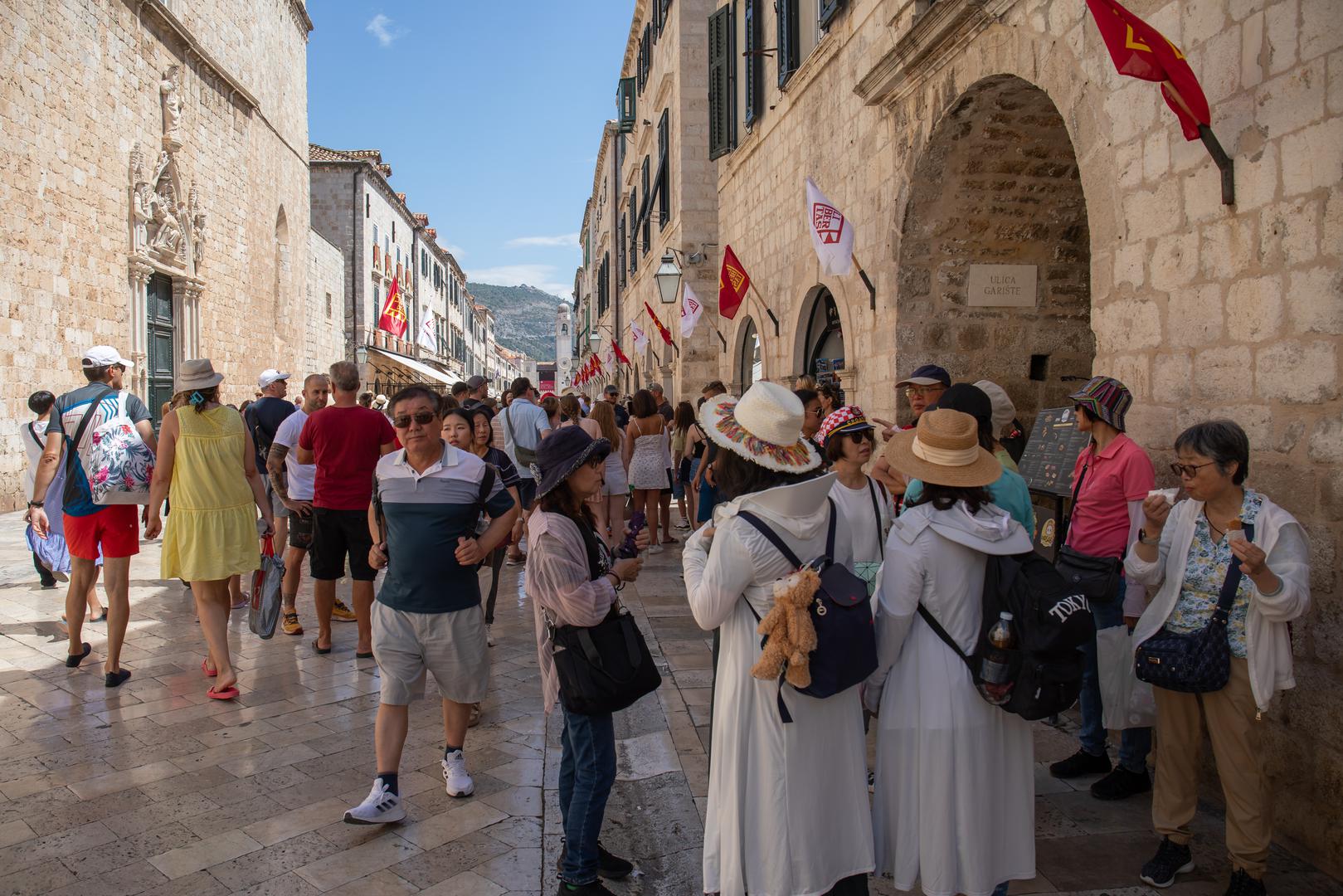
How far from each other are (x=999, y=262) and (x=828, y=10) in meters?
3.20

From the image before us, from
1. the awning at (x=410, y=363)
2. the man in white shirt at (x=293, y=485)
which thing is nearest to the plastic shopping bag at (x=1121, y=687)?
the man in white shirt at (x=293, y=485)

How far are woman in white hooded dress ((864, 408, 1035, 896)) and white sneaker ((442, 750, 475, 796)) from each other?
5.71 feet

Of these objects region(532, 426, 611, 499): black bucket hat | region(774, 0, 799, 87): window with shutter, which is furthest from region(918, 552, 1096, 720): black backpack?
region(774, 0, 799, 87): window with shutter

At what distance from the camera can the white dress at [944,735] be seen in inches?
97.2

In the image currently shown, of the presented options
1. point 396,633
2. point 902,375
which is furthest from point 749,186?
point 396,633

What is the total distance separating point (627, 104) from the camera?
26078 millimetres

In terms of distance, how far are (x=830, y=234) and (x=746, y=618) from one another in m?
5.76

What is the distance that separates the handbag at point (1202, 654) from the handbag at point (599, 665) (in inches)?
66.1

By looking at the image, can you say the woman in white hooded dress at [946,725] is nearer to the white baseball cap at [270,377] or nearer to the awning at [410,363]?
the white baseball cap at [270,377]

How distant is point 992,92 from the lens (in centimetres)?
611

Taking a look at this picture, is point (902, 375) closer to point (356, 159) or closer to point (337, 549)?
point (337, 549)

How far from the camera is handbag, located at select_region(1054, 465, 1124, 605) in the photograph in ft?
11.3

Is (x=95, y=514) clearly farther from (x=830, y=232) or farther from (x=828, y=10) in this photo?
(x=828, y=10)

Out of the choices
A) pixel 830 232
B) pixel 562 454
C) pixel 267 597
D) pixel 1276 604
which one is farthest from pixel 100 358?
pixel 1276 604
